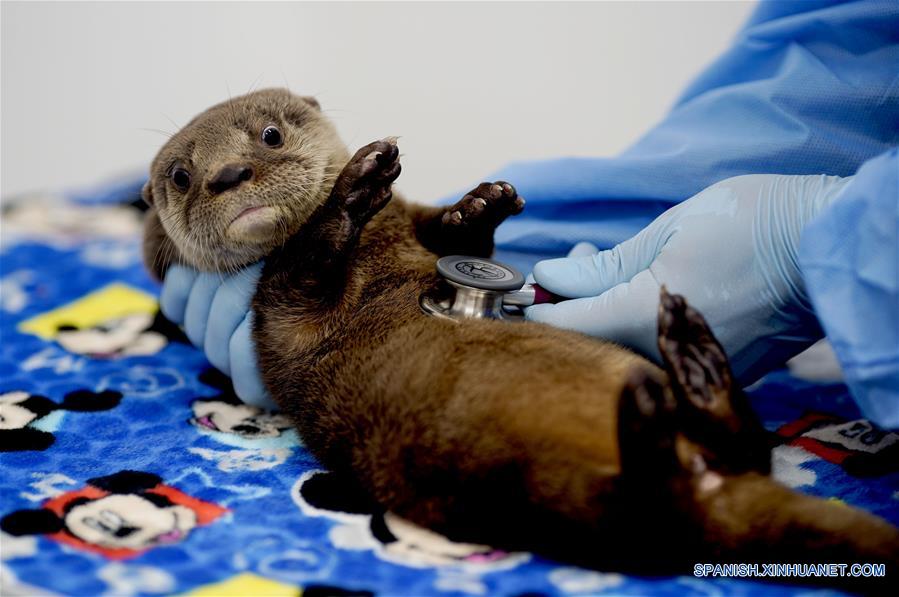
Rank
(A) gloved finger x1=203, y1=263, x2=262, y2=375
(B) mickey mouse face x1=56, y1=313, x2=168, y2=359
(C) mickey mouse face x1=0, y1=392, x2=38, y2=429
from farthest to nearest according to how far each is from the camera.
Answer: (B) mickey mouse face x1=56, y1=313, x2=168, y2=359
(A) gloved finger x1=203, y1=263, x2=262, y2=375
(C) mickey mouse face x1=0, y1=392, x2=38, y2=429

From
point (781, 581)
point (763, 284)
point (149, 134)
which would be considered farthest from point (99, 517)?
point (149, 134)

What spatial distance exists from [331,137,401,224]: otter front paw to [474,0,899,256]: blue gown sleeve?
557mm

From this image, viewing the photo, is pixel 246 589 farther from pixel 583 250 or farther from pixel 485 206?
pixel 583 250

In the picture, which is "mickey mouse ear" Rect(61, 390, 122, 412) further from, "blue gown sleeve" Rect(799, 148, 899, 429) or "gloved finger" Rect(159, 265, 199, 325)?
"blue gown sleeve" Rect(799, 148, 899, 429)

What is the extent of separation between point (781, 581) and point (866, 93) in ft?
3.72

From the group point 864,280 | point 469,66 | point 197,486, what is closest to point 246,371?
point 197,486

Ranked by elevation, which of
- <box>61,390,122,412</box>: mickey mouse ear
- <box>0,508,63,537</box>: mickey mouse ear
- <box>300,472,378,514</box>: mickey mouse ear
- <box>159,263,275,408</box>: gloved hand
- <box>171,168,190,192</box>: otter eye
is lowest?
<box>300,472,378,514</box>: mickey mouse ear

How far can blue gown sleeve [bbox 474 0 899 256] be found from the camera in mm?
1797

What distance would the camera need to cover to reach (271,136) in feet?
6.05

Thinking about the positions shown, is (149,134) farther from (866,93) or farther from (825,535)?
(825,535)

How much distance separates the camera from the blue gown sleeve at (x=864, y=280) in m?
1.28

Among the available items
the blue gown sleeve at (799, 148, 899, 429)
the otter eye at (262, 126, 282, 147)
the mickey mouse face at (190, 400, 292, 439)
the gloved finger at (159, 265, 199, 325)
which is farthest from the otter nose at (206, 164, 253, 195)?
the blue gown sleeve at (799, 148, 899, 429)

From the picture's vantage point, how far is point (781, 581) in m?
1.17

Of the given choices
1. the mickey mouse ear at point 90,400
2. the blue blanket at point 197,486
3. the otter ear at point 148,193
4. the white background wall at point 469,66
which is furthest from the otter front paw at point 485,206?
the white background wall at point 469,66
